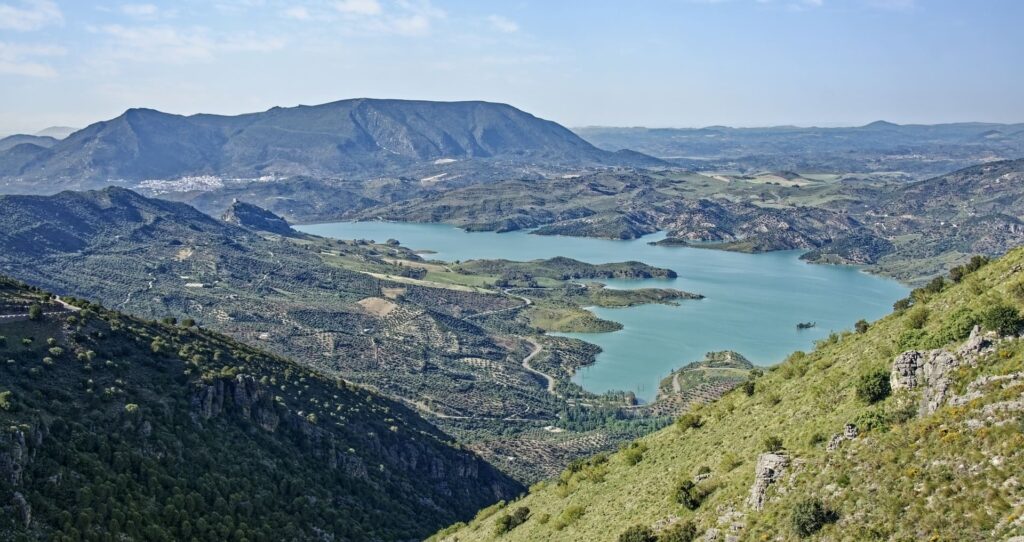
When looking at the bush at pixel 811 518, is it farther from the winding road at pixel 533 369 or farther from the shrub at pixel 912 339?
the winding road at pixel 533 369

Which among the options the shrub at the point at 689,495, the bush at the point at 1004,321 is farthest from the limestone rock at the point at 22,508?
the bush at the point at 1004,321

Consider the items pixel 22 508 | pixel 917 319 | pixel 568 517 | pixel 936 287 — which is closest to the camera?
pixel 917 319

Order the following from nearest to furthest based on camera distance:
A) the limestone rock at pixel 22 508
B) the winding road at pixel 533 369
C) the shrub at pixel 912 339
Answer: the shrub at pixel 912 339 → the limestone rock at pixel 22 508 → the winding road at pixel 533 369

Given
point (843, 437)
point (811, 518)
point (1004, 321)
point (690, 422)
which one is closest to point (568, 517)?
point (690, 422)

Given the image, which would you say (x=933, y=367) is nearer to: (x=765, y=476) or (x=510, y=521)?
(x=765, y=476)

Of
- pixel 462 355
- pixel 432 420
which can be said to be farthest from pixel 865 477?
pixel 462 355

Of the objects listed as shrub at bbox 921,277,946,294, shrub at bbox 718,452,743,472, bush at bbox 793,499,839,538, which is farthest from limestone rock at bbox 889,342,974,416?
shrub at bbox 921,277,946,294
